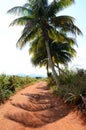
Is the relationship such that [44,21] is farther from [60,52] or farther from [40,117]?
[40,117]

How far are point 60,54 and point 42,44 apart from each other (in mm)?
7571

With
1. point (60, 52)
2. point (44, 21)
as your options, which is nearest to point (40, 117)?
point (44, 21)

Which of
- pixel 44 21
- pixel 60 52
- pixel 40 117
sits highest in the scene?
pixel 44 21

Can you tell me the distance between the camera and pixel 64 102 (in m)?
13.4

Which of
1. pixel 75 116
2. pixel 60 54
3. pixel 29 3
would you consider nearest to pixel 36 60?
pixel 60 54

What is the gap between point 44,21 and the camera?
21.0 meters

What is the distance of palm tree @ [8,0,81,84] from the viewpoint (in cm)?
2067

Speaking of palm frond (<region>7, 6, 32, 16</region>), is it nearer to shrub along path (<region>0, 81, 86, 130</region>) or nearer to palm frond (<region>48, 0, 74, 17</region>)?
palm frond (<region>48, 0, 74, 17</region>)

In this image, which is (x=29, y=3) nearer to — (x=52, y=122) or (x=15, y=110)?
(x=15, y=110)

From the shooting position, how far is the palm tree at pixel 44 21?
20.7 meters

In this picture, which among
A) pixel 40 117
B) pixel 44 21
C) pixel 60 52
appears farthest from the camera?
pixel 60 52

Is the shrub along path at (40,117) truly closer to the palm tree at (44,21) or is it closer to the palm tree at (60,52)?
the palm tree at (44,21)

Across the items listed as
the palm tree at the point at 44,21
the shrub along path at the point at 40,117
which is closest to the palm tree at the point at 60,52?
the palm tree at the point at 44,21

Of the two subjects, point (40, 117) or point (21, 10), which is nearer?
point (40, 117)
